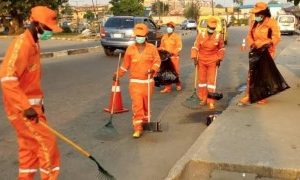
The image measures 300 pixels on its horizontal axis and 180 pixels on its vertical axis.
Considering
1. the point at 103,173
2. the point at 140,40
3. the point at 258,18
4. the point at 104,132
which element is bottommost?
the point at 104,132

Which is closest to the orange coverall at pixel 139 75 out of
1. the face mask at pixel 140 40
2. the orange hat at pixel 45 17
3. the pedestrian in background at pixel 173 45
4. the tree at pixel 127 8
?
the face mask at pixel 140 40

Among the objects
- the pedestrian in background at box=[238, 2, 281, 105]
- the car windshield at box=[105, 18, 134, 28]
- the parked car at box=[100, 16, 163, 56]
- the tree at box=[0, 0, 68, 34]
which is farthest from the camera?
the tree at box=[0, 0, 68, 34]

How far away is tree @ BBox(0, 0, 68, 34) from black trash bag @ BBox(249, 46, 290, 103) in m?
35.2

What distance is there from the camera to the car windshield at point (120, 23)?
21625mm

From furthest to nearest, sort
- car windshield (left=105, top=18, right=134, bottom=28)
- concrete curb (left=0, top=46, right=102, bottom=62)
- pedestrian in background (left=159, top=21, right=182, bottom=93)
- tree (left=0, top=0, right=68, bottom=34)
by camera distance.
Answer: tree (left=0, top=0, right=68, bottom=34), car windshield (left=105, top=18, right=134, bottom=28), concrete curb (left=0, top=46, right=102, bottom=62), pedestrian in background (left=159, top=21, right=182, bottom=93)

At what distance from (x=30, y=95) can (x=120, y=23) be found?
1757cm

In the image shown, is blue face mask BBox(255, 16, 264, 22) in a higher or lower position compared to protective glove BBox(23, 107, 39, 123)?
higher

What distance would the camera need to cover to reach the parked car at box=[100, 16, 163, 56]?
2112 cm

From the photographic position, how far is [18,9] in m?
43.2

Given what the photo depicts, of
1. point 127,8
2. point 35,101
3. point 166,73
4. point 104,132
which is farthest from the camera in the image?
point 127,8

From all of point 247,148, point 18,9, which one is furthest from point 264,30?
point 18,9

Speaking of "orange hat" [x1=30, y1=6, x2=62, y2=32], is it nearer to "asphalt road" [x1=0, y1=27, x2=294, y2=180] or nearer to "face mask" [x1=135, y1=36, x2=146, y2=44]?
"asphalt road" [x1=0, y1=27, x2=294, y2=180]

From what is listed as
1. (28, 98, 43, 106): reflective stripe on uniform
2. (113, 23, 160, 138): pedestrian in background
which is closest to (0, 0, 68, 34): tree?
(113, 23, 160, 138): pedestrian in background

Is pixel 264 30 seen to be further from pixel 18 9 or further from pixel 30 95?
pixel 18 9
